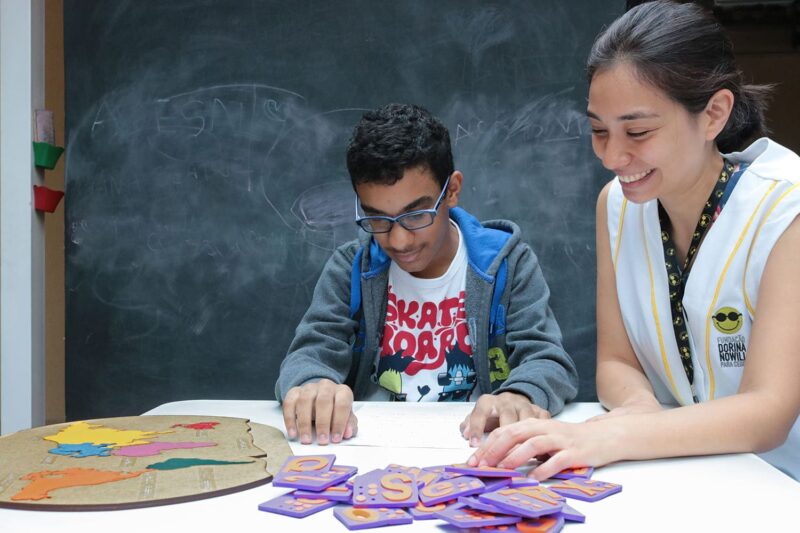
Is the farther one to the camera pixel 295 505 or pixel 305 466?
pixel 305 466

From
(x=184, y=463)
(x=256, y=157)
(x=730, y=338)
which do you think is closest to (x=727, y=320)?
(x=730, y=338)

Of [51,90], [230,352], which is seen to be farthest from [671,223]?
[51,90]

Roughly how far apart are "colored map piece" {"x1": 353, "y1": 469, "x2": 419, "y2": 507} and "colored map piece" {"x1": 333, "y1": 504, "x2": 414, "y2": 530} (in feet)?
0.03

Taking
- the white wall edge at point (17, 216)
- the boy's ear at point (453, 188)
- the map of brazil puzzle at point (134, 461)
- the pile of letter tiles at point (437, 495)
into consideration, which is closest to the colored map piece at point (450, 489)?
the pile of letter tiles at point (437, 495)

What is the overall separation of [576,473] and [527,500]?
173 mm

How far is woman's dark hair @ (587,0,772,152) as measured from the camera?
1171 mm

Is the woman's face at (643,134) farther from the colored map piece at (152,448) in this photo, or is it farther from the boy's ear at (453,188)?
the colored map piece at (152,448)

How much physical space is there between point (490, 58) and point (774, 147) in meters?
1.70

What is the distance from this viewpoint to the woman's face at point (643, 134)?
45.8 inches

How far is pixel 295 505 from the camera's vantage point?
81 cm

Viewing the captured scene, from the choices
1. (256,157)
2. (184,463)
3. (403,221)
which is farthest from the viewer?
(256,157)

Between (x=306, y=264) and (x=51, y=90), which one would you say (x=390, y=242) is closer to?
(x=306, y=264)

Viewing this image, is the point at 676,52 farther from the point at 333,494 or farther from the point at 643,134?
the point at 333,494

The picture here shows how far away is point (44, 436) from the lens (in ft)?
3.72
